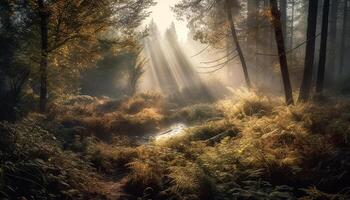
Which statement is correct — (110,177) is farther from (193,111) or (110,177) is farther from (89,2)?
(193,111)

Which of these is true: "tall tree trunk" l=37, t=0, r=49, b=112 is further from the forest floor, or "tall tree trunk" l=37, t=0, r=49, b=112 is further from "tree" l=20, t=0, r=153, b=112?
the forest floor

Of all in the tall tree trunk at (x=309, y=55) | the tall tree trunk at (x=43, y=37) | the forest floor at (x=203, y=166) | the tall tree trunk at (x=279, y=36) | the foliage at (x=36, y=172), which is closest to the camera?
the foliage at (x=36, y=172)

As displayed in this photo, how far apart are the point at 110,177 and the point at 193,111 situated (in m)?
10.3

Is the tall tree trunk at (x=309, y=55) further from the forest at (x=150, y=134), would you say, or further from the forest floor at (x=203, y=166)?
the forest floor at (x=203, y=166)

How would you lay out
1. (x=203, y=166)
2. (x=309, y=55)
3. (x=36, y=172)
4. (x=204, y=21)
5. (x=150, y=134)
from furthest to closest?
(x=204, y=21) → (x=150, y=134) → (x=309, y=55) → (x=203, y=166) → (x=36, y=172)

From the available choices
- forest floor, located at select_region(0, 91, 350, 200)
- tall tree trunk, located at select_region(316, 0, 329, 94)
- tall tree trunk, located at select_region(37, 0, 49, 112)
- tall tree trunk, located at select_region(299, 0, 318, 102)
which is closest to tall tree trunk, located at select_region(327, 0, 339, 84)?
tall tree trunk, located at select_region(316, 0, 329, 94)

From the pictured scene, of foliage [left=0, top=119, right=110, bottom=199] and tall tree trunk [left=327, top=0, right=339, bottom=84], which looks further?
tall tree trunk [left=327, top=0, right=339, bottom=84]

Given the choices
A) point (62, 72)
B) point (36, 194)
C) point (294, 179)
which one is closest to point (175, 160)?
point (294, 179)

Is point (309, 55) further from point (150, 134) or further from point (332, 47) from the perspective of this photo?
point (332, 47)

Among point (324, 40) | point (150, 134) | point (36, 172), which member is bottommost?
point (150, 134)

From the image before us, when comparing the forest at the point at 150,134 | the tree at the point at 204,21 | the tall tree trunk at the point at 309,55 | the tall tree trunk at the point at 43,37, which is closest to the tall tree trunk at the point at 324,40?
the forest at the point at 150,134

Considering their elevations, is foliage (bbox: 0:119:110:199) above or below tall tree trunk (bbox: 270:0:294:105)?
below

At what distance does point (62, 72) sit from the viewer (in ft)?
52.3

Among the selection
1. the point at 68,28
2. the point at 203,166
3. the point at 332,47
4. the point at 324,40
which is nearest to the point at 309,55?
the point at 324,40
